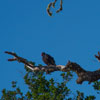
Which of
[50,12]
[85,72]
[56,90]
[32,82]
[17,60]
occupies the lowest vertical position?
[85,72]

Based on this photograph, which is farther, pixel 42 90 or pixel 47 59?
pixel 42 90

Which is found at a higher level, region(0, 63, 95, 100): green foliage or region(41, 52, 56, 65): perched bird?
region(0, 63, 95, 100): green foliage

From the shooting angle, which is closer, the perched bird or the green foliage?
the perched bird

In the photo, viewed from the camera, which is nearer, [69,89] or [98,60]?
[98,60]

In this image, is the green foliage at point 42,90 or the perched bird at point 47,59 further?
the green foliage at point 42,90

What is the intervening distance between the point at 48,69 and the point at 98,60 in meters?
1.96

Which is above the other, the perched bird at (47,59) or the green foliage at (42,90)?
the green foliage at (42,90)

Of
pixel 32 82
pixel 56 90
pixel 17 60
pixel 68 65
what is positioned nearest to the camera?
pixel 68 65

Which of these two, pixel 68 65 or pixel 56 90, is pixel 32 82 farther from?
pixel 68 65

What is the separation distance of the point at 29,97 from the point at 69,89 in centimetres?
329

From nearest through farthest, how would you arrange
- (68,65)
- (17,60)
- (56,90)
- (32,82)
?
(68,65) < (17,60) < (56,90) < (32,82)

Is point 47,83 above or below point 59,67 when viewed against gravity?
above

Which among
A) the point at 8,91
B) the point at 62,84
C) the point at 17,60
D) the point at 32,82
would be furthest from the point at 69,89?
the point at 17,60

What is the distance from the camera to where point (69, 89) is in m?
24.3
